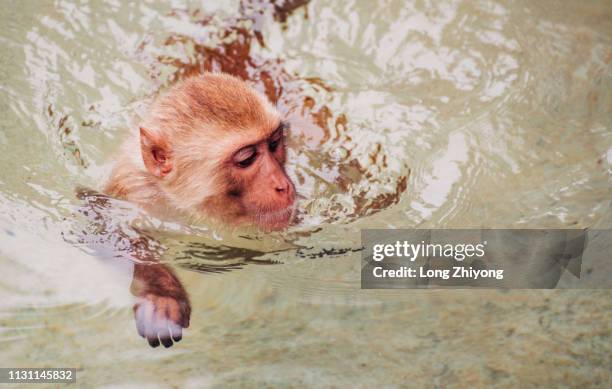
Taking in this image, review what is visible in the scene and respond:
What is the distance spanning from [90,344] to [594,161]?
291 cm

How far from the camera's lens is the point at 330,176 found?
4.37 metres

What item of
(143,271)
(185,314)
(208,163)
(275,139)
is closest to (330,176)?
(275,139)

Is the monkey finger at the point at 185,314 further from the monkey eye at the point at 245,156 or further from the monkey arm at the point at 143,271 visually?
the monkey eye at the point at 245,156

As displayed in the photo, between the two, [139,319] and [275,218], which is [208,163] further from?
[139,319]

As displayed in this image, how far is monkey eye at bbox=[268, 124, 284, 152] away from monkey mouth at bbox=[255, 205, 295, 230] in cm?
33

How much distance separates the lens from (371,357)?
9.39 feet

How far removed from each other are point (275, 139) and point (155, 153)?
59 cm

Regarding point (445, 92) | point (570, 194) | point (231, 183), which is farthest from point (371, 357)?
point (445, 92)

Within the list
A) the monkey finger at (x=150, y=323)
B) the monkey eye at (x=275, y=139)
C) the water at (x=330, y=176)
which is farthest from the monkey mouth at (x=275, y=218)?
the monkey finger at (x=150, y=323)

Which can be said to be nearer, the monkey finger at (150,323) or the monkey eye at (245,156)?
the monkey finger at (150,323)

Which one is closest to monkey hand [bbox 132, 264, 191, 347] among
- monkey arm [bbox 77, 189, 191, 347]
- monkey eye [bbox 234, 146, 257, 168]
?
monkey arm [bbox 77, 189, 191, 347]

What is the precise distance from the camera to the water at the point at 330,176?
2.90 m

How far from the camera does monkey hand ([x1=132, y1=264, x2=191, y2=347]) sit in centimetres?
304

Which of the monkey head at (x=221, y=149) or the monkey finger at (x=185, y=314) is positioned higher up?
the monkey head at (x=221, y=149)
